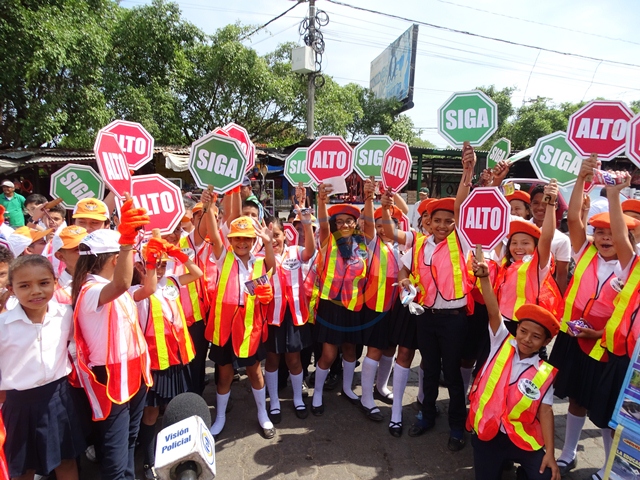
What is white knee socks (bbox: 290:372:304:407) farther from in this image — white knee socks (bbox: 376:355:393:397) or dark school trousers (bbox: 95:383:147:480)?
dark school trousers (bbox: 95:383:147:480)

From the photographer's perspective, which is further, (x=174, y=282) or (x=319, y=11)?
(x=319, y=11)

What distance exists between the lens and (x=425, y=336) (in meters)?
3.34

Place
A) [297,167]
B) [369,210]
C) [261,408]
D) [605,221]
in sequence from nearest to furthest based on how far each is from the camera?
[605,221], [261,408], [369,210], [297,167]

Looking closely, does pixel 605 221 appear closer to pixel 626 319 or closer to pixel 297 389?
pixel 626 319

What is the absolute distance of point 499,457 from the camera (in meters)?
2.58

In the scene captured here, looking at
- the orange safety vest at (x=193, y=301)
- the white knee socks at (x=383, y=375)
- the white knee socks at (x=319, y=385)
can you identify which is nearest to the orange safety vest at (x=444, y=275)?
the white knee socks at (x=383, y=375)

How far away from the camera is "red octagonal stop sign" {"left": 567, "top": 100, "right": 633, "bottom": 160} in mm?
2740

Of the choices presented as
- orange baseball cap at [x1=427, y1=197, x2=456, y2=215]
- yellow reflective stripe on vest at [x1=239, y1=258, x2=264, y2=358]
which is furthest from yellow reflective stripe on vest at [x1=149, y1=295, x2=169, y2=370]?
orange baseball cap at [x1=427, y1=197, x2=456, y2=215]

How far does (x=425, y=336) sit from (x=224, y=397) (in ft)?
5.86

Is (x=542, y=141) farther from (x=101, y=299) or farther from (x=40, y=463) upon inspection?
(x=40, y=463)

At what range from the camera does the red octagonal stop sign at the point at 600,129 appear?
274 centimetres

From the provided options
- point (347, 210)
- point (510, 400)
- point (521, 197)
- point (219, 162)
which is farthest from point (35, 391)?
point (521, 197)

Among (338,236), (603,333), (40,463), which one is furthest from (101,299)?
(603,333)

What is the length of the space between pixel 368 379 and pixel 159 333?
6.37ft
